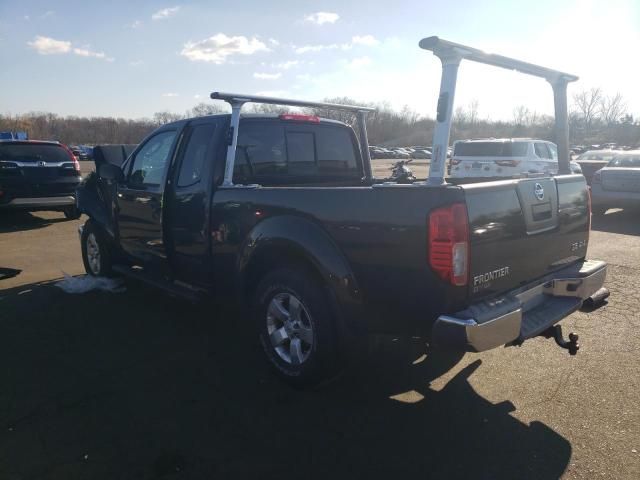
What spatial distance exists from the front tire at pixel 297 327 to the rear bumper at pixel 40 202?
8590 mm

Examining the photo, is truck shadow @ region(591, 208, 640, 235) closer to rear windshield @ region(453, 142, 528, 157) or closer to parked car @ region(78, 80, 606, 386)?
rear windshield @ region(453, 142, 528, 157)

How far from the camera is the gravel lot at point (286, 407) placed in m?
2.71

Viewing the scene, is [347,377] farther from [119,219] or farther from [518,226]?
[119,219]

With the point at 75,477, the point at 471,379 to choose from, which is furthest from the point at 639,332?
the point at 75,477

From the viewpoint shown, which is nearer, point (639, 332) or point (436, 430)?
point (436, 430)

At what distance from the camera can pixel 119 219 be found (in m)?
5.57

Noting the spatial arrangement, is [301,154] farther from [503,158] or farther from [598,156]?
[598,156]

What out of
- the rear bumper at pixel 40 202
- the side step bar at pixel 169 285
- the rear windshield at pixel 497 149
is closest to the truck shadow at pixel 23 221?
the rear bumper at pixel 40 202

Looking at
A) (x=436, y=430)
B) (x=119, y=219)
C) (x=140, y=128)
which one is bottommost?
(x=436, y=430)

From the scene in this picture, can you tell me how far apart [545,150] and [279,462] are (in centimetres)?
1567

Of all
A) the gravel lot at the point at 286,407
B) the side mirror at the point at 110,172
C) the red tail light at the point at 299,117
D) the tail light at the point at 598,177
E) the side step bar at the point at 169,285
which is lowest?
the gravel lot at the point at 286,407

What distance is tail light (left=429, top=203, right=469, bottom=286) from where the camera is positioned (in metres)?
2.69

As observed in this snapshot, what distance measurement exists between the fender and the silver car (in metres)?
10.3

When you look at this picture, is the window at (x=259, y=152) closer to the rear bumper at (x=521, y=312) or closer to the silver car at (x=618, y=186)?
the rear bumper at (x=521, y=312)
